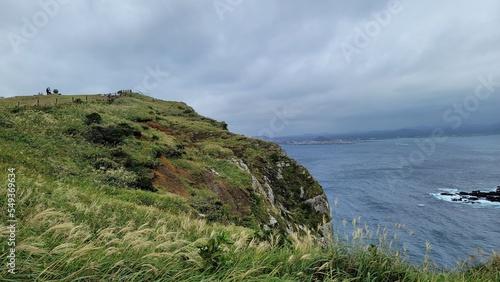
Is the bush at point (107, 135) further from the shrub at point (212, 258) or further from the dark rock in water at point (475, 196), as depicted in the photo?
the dark rock in water at point (475, 196)

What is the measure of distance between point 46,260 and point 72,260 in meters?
0.35

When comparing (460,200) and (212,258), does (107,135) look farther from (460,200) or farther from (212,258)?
(460,200)

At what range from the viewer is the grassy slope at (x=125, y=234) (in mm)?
4031

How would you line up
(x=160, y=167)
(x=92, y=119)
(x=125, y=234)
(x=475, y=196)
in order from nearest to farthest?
(x=125, y=234), (x=160, y=167), (x=92, y=119), (x=475, y=196)

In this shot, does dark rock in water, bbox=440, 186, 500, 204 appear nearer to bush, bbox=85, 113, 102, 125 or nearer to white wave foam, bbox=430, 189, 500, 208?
white wave foam, bbox=430, 189, 500, 208

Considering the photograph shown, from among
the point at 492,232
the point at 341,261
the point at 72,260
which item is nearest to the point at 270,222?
the point at 341,261

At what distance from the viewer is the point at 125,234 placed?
262 inches

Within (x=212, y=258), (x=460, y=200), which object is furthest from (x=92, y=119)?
(x=460, y=200)

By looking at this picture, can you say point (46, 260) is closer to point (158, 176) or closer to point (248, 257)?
point (248, 257)

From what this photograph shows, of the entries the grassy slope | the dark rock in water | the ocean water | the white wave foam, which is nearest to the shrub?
the grassy slope

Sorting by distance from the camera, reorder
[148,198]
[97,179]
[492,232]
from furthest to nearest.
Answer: [492,232] < [97,179] < [148,198]

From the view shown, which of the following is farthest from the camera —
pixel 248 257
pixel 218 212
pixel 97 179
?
pixel 218 212

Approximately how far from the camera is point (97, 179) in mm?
17469

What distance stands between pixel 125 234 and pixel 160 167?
18951 mm
